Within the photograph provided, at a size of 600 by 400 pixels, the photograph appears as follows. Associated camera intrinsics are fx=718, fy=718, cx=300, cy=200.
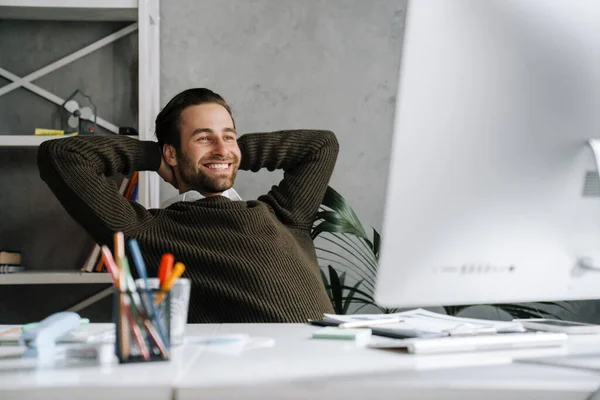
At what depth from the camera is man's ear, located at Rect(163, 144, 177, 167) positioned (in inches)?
90.4

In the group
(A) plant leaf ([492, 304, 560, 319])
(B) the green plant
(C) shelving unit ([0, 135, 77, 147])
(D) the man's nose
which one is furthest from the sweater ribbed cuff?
(A) plant leaf ([492, 304, 560, 319])

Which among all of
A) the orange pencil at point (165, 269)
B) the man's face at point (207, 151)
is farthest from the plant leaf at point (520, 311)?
the orange pencil at point (165, 269)

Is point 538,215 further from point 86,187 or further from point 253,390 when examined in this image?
point 86,187

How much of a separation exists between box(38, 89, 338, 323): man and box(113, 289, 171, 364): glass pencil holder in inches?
40.7

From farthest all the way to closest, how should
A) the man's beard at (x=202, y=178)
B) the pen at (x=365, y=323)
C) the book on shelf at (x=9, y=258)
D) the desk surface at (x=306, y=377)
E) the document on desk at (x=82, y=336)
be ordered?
the book on shelf at (x=9, y=258) < the man's beard at (x=202, y=178) < the pen at (x=365, y=323) < the document on desk at (x=82, y=336) < the desk surface at (x=306, y=377)

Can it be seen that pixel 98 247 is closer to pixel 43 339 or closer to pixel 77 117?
pixel 77 117

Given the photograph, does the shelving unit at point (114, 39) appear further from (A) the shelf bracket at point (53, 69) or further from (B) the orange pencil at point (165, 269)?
(B) the orange pencil at point (165, 269)

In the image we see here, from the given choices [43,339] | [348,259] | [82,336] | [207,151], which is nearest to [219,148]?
[207,151]

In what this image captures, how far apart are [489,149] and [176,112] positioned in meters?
1.66

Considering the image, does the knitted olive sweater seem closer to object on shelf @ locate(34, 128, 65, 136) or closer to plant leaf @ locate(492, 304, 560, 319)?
object on shelf @ locate(34, 128, 65, 136)

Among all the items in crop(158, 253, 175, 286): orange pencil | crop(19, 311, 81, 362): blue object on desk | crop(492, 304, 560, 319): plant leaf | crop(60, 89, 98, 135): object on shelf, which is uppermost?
crop(60, 89, 98, 135): object on shelf

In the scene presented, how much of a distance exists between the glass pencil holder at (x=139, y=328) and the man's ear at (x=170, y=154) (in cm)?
154

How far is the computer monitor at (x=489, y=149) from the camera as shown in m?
0.74

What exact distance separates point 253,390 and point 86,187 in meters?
1.49
